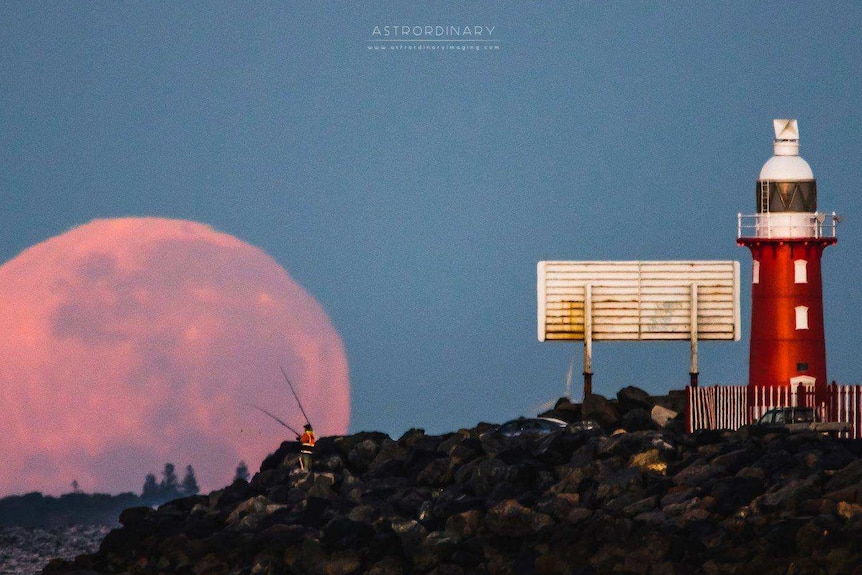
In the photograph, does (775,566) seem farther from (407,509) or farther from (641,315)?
(641,315)

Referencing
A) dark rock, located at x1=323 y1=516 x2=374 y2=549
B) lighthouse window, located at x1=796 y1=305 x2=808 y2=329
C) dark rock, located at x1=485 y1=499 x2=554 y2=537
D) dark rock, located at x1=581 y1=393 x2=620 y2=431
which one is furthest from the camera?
lighthouse window, located at x1=796 y1=305 x2=808 y2=329

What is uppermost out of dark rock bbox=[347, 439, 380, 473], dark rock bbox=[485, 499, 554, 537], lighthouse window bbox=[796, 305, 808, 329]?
lighthouse window bbox=[796, 305, 808, 329]

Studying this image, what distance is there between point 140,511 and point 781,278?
1732cm

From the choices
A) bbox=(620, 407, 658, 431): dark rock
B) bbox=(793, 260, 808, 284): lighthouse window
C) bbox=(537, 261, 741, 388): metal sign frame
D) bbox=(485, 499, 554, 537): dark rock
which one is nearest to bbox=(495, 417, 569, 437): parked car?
bbox=(620, 407, 658, 431): dark rock

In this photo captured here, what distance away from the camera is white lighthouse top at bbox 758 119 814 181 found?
58.5 m

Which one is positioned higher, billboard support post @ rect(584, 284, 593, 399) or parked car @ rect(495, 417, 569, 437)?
billboard support post @ rect(584, 284, 593, 399)

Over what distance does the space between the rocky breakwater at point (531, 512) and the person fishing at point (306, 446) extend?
9.7 inches

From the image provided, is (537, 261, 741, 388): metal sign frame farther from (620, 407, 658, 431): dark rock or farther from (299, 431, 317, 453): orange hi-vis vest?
(299, 431, 317, 453): orange hi-vis vest

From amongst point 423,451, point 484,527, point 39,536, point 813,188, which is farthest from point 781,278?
point 39,536

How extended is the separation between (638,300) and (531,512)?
45.7 feet

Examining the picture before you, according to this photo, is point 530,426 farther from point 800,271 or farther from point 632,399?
point 800,271

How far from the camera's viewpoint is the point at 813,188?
5847 centimetres

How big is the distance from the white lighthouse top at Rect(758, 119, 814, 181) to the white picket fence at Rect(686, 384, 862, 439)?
6116mm

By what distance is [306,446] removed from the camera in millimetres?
55344
